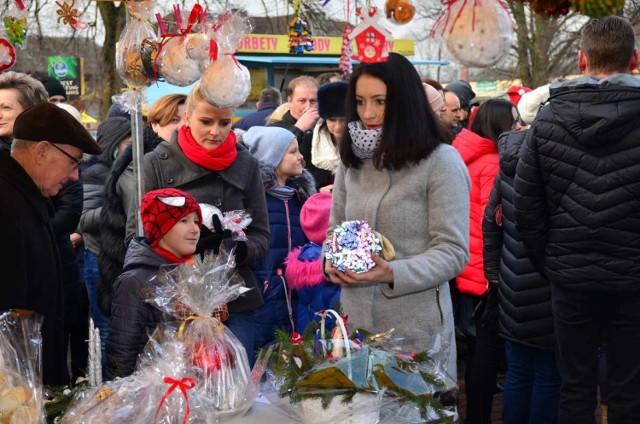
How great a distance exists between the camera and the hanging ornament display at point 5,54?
2864 millimetres

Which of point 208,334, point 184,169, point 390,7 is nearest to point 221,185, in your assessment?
point 184,169

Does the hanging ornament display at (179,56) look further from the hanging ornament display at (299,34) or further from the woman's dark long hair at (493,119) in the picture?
the woman's dark long hair at (493,119)

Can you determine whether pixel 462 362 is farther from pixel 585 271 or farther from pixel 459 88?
pixel 585 271

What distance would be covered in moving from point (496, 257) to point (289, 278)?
1.09m

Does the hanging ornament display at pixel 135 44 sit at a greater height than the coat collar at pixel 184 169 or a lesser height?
greater

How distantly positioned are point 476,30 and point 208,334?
45.6 inches

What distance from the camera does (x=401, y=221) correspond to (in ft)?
9.59

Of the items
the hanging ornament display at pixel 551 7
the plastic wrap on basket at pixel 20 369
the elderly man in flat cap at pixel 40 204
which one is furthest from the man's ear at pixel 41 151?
the hanging ornament display at pixel 551 7

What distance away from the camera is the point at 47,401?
2.24 metres

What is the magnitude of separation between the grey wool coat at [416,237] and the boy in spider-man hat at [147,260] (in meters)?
0.61

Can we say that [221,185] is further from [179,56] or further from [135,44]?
[179,56]

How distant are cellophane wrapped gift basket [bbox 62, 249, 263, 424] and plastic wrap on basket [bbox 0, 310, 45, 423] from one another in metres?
0.16

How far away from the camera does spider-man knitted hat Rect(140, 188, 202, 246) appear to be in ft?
9.82

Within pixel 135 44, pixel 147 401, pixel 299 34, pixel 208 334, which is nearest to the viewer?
pixel 147 401
